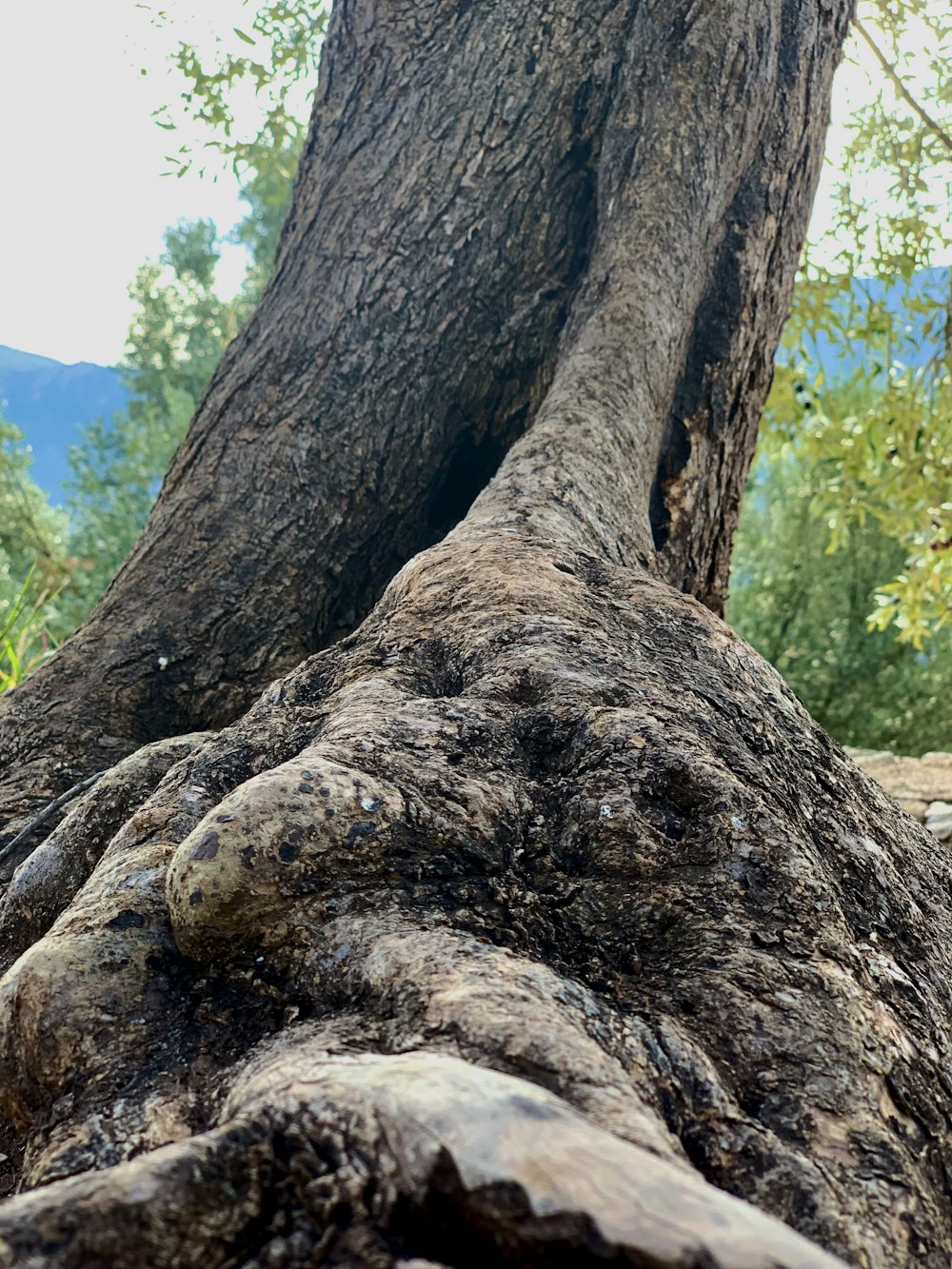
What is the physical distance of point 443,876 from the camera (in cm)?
156

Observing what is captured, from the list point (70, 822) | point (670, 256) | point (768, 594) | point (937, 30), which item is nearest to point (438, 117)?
point (670, 256)

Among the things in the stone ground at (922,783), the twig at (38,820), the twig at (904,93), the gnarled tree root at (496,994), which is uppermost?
the twig at (904,93)

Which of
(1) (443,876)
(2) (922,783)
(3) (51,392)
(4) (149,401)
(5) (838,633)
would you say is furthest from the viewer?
(3) (51,392)

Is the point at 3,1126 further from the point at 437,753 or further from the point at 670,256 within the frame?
the point at 670,256

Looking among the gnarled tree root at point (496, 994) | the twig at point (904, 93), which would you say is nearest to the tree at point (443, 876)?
the gnarled tree root at point (496, 994)

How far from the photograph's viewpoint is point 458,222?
4270 millimetres

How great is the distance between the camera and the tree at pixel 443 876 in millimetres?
933

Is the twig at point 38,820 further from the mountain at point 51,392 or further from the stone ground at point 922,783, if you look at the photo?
the mountain at point 51,392

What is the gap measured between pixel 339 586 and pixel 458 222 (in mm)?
1556

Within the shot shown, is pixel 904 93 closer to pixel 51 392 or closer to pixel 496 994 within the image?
pixel 496 994

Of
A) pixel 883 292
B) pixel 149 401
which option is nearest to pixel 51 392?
pixel 149 401

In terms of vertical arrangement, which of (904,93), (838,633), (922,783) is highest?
(904,93)

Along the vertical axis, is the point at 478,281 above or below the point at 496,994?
above

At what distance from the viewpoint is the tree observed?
93 cm
